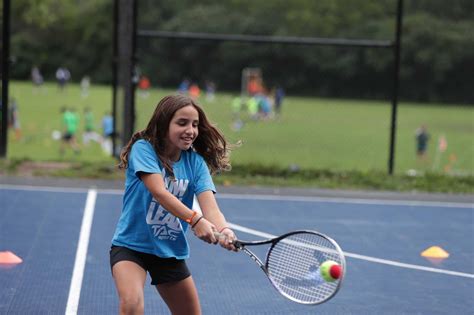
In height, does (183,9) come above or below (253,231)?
above

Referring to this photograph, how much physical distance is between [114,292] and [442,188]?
7567 mm

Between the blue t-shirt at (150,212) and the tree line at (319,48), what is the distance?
45.7 ft

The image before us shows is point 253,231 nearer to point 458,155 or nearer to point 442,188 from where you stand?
point 442,188

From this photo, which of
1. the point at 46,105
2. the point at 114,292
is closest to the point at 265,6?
the point at 46,105

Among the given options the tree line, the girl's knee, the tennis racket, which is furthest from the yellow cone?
the tree line

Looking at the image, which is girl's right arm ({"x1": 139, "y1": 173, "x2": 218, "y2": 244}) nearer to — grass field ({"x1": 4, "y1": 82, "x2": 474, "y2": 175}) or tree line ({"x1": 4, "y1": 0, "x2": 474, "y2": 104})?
grass field ({"x1": 4, "y1": 82, "x2": 474, "y2": 175})

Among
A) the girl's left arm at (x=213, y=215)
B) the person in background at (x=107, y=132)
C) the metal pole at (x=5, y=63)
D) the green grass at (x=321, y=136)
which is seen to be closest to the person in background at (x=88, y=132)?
the green grass at (x=321, y=136)

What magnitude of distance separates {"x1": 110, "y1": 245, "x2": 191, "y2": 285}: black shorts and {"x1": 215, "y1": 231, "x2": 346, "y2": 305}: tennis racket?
44 cm

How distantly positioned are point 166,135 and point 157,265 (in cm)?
76

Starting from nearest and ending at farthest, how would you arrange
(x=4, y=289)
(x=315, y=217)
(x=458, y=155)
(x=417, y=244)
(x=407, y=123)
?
(x=4, y=289), (x=417, y=244), (x=315, y=217), (x=458, y=155), (x=407, y=123)

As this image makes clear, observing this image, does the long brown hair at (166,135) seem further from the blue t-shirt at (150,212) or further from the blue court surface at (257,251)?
the blue court surface at (257,251)

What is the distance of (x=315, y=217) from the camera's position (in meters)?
11.0

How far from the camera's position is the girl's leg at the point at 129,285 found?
4707 millimetres

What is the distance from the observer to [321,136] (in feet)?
96.7
